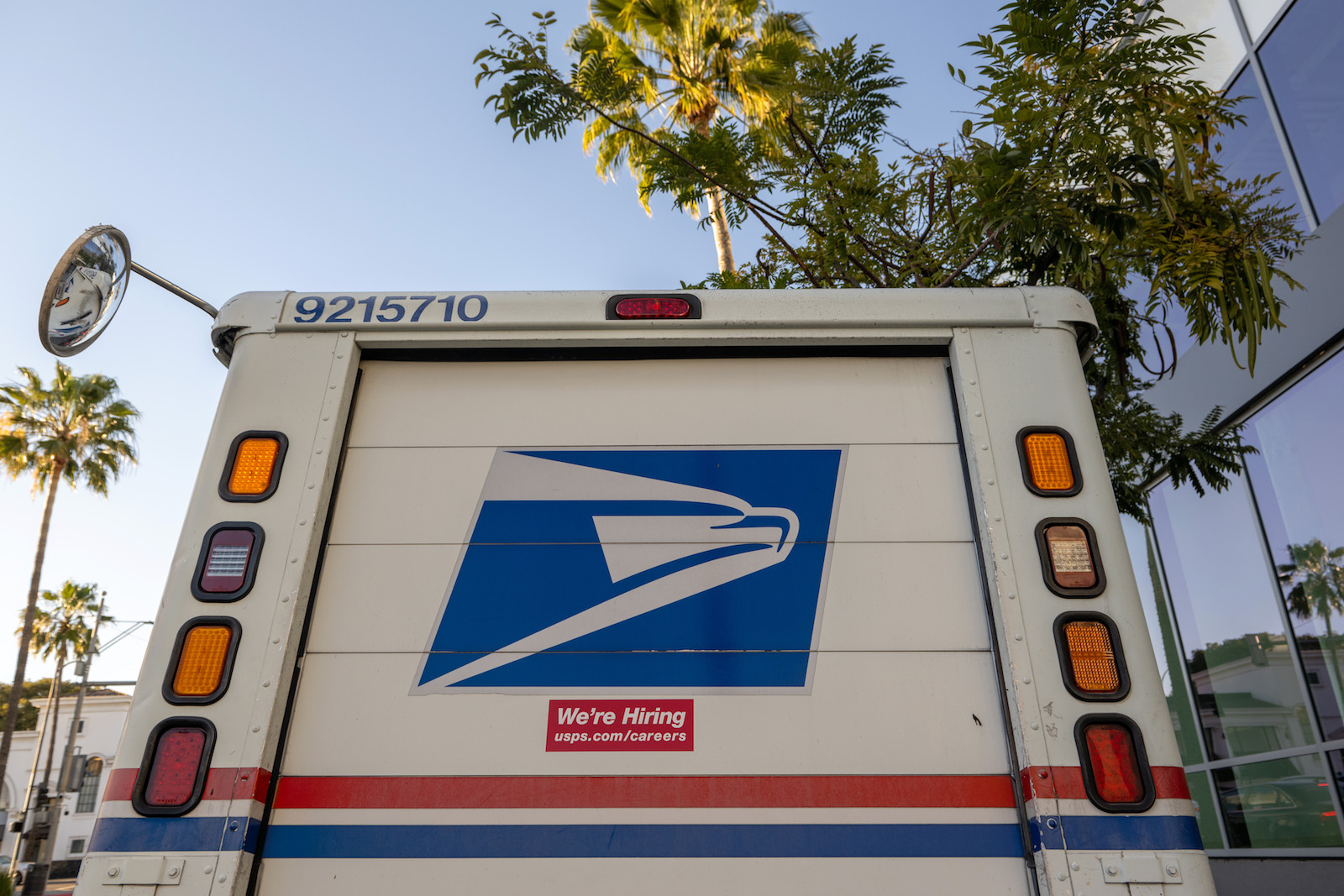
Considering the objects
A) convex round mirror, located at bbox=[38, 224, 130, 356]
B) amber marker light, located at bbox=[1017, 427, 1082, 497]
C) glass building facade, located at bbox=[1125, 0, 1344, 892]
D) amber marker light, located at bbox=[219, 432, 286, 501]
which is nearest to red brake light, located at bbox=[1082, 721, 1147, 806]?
amber marker light, located at bbox=[1017, 427, 1082, 497]

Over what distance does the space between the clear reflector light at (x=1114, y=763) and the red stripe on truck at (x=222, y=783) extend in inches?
72.2

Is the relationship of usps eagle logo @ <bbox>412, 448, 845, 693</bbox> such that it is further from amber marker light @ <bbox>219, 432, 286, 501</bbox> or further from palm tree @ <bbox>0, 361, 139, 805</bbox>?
palm tree @ <bbox>0, 361, 139, 805</bbox>

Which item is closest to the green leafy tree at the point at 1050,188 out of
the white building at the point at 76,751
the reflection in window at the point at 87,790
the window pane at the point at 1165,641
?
the window pane at the point at 1165,641

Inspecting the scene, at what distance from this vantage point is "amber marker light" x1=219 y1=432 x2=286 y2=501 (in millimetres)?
2297

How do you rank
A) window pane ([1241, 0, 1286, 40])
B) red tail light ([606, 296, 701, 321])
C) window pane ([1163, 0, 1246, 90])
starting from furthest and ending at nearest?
window pane ([1163, 0, 1246, 90]) < window pane ([1241, 0, 1286, 40]) < red tail light ([606, 296, 701, 321])

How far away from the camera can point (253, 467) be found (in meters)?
2.34

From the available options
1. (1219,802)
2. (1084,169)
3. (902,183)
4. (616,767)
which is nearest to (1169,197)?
(1084,169)

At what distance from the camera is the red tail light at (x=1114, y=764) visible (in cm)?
189

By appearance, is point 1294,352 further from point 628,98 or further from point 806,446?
point 806,446

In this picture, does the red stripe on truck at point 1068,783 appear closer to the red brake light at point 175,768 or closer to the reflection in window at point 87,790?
the red brake light at point 175,768

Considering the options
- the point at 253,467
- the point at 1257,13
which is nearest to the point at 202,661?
the point at 253,467

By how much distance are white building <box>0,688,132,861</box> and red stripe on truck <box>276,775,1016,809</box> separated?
45.6 metres

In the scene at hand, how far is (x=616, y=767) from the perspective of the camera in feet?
6.54

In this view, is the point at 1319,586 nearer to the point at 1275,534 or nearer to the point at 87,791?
the point at 1275,534
